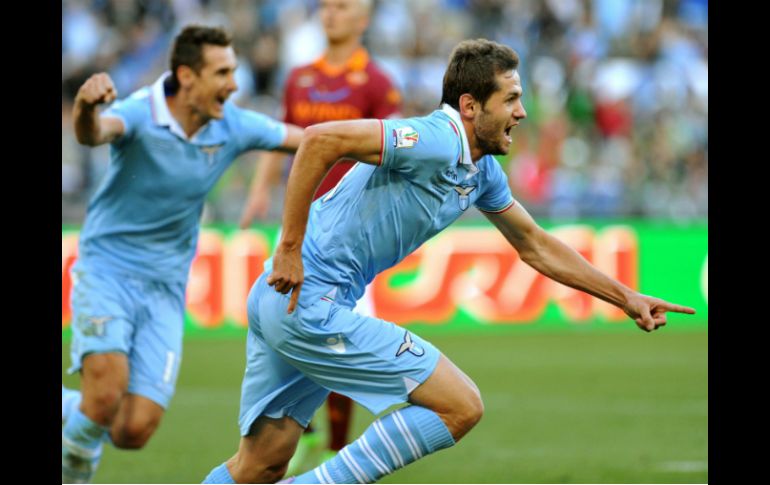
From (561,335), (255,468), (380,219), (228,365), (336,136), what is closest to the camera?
(336,136)

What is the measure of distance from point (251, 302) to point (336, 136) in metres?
0.96

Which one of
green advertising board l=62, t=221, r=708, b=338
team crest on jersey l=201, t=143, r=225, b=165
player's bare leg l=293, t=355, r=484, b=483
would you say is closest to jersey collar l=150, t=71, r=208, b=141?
team crest on jersey l=201, t=143, r=225, b=165

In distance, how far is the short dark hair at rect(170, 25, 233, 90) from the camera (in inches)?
279

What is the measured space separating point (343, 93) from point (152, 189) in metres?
1.96

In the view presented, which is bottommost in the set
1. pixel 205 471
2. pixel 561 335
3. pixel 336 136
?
pixel 561 335

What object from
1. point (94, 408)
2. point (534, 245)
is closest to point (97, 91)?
point (94, 408)

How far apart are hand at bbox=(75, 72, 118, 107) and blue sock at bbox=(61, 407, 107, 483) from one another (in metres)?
1.73

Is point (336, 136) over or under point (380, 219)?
over

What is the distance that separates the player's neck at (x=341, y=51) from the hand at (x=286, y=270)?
375 cm

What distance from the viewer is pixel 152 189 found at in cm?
695

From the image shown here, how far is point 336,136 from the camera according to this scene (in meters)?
4.89

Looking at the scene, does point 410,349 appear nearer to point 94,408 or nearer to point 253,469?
point 253,469

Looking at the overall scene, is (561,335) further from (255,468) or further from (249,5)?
(255,468)

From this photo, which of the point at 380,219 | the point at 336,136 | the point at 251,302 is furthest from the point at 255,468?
the point at 336,136
